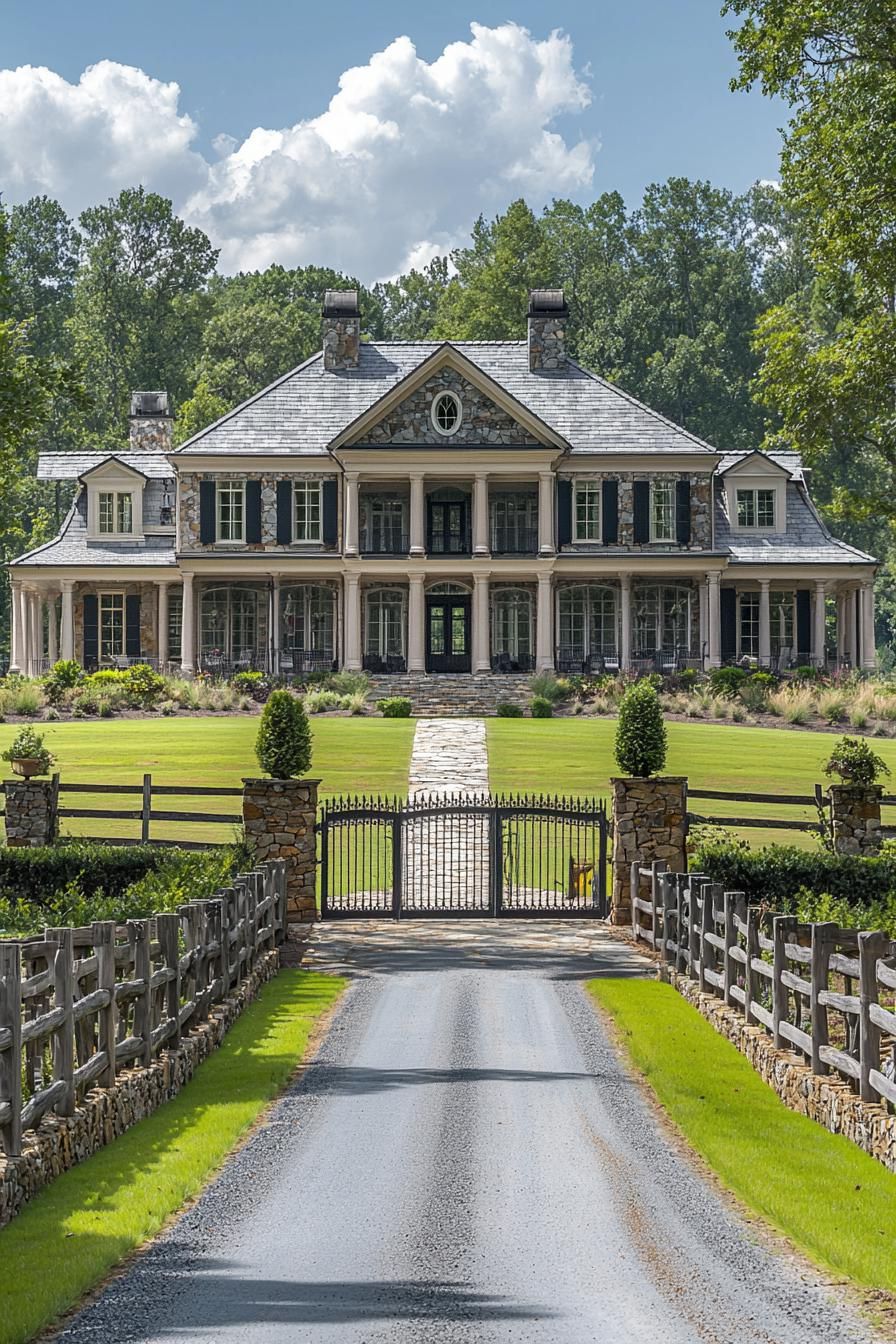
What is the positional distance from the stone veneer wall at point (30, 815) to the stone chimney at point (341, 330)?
1223 inches

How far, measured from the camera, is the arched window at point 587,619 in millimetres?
48281

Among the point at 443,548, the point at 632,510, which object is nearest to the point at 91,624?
the point at 443,548

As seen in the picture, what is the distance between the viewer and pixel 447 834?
26.0 meters

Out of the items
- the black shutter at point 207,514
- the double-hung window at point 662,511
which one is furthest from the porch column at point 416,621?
the double-hung window at point 662,511

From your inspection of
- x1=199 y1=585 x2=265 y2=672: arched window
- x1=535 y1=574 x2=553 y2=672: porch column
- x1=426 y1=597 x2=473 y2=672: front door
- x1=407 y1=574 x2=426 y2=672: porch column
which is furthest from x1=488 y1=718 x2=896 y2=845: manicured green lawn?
x1=199 y1=585 x2=265 y2=672: arched window

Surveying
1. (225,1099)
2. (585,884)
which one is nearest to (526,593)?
(585,884)

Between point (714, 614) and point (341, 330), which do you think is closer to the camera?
point (714, 614)

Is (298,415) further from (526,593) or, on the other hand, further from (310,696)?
(310,696)

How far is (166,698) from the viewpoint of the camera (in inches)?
1554

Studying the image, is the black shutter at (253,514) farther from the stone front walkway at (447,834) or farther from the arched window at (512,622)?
the stone front walkway at (447,834)

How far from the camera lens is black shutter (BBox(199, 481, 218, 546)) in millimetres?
47406

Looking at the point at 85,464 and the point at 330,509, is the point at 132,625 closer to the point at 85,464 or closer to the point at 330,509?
the point at 330,509

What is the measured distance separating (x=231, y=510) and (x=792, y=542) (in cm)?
1712

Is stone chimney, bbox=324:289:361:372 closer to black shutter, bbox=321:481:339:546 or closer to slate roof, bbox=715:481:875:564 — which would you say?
black shutter, bbox=321:481:339:546
